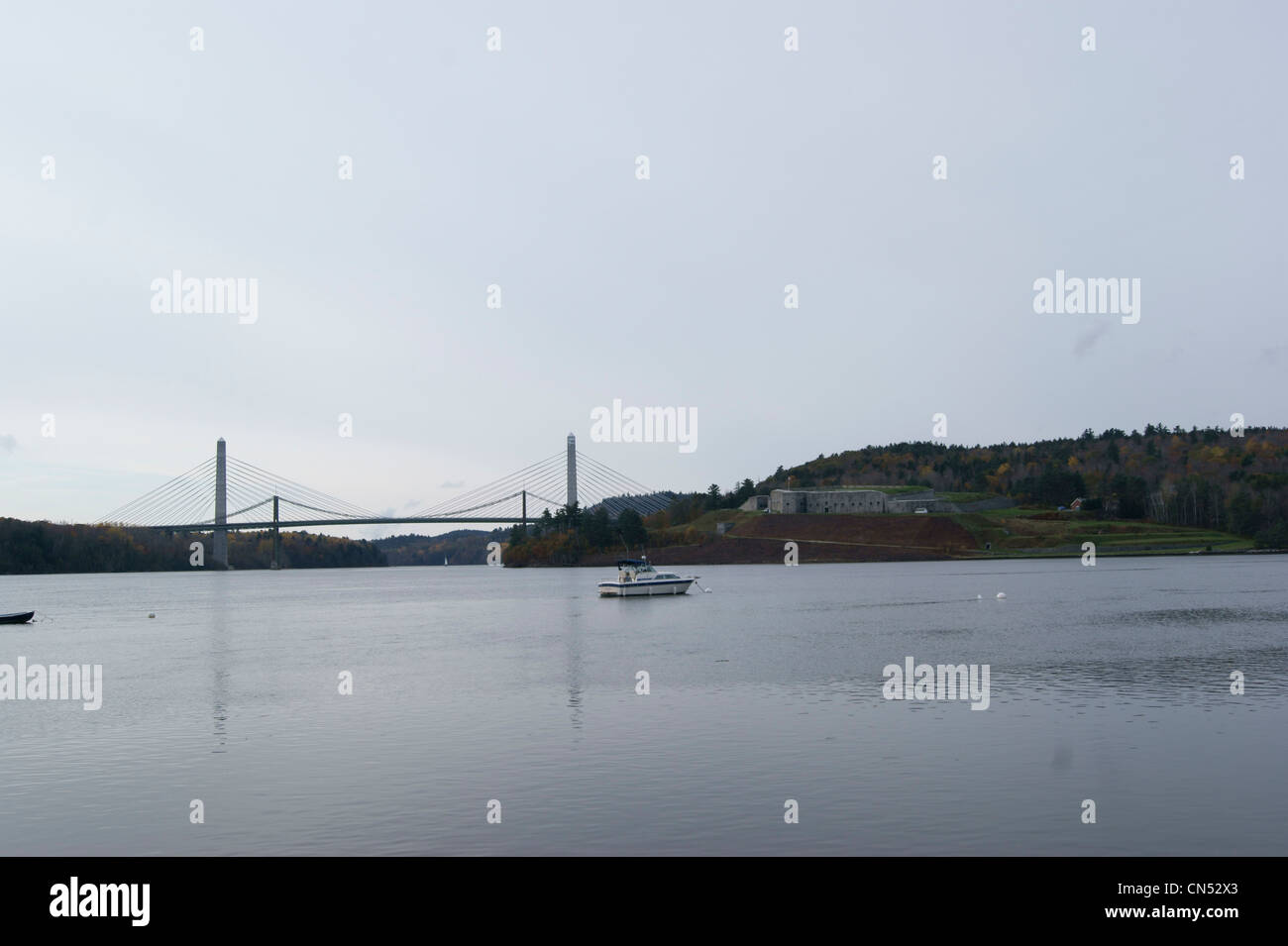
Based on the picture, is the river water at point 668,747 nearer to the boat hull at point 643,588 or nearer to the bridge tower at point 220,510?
the boat hull at point 643,588

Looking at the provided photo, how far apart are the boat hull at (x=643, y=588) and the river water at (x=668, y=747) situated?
36.5 metres

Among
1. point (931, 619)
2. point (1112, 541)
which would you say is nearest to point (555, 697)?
point (931, 619)

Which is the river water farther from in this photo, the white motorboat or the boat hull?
the white motorboat

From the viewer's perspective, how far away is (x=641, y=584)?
91812 mm

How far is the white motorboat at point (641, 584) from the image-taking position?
91.4m

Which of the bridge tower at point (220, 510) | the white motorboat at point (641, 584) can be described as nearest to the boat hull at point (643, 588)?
the white motorboat at point (641, 584)

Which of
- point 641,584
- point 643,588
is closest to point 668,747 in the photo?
point 641,584

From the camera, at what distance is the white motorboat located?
300 ft

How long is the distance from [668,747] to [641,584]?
223ft

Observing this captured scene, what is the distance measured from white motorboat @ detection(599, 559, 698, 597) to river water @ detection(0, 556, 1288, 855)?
36.7 m

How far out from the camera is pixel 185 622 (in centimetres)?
7419

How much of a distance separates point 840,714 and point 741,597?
204 ft

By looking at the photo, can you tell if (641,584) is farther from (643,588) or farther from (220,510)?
(220,510)

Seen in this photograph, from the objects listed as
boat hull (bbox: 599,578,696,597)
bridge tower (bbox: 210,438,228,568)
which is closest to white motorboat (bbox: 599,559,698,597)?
boat hull (bbox: 599,578,696,597)
